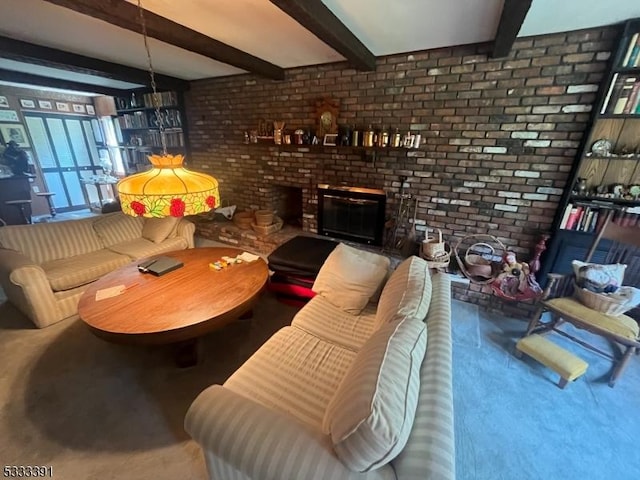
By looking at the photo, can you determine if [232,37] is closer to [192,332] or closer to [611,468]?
[192,332]

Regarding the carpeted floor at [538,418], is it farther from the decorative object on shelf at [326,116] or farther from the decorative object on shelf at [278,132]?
the decorative object on shelf at [278,132]

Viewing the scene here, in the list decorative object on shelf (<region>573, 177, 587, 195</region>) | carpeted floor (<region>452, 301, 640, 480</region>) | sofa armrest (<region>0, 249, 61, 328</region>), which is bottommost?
carpeted floor (<region>452, 301, 640, 480</region>)

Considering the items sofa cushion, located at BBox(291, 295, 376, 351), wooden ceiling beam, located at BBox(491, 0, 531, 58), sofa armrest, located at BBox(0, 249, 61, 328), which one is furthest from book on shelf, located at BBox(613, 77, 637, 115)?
sofa armrest, located at BBox(0, 249, 61, 328)

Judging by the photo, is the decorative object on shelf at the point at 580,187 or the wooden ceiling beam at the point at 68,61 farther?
the wooden ceiling beam at the point at 68,61

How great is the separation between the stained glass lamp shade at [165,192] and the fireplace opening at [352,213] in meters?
1.92

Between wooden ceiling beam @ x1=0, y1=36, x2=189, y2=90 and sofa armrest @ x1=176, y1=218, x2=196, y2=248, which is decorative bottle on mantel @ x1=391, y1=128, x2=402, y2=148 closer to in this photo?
sofa armrest @ x1=176, y1=218, x2=196, y2=248

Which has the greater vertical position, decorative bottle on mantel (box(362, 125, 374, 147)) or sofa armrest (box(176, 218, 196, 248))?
decorative bottle on mantel (box(362, 125, 374, 147))

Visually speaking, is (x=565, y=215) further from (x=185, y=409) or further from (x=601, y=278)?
(x=185, y=409)

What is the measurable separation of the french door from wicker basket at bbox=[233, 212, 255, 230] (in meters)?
4.76

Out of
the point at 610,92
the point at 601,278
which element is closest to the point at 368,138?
the point at 610,92

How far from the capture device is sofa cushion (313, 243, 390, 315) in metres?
1.78

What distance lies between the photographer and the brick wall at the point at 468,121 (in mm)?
2112

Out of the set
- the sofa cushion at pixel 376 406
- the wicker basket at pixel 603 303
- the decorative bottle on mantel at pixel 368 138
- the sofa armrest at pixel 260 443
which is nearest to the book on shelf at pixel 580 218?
the wicker basket at pixel 603 303

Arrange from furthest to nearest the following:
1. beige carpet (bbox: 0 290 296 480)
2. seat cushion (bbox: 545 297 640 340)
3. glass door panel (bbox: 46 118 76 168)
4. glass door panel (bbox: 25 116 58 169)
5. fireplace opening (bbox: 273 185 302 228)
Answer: glass door panel (bbox: 46 118 76 168), glass door panel (bbox: 25 116 58 169), fireplace opening (bbox: 273 185 302 228), seat cushion (bbox: 545 297 640 340), beige carpet (bbox: 0 290 296 480)
